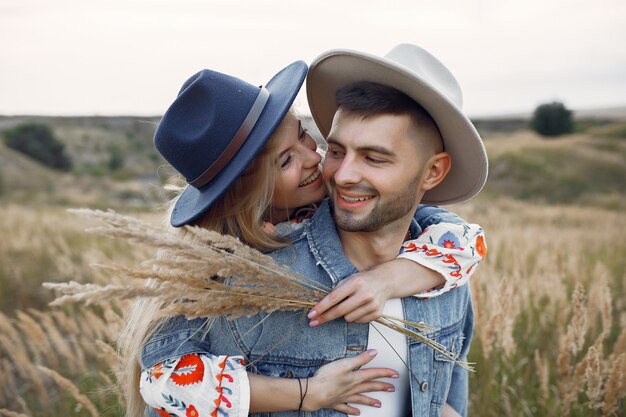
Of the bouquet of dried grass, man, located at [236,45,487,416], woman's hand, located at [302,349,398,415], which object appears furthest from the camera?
man, located at [236,45,487,416]

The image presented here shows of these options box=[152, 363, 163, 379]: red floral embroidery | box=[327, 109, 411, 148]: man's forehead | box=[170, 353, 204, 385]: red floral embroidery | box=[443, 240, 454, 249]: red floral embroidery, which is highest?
box=[327, 109, 411, 148]: man's forehead

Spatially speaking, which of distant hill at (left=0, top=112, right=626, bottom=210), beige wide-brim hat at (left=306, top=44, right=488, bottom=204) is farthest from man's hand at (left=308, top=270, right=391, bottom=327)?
distant hill at (left=0, top=112, right=626, bottom=210)

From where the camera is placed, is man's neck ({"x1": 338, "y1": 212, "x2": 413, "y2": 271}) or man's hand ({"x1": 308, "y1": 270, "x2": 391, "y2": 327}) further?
man's neck ({"x1": 338, "y1": 212, "x2": 413, "y2": 271})

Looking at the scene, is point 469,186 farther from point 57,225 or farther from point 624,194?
point 624,194

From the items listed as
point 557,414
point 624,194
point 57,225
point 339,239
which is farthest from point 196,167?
point 624,194

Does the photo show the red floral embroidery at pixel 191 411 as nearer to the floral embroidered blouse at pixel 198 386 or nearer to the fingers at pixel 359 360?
the floral embroidered blouse at pixel 198 386

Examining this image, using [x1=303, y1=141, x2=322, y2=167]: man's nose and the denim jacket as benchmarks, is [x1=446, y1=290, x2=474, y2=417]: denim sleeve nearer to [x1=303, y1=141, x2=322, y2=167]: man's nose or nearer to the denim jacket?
the denim jacket

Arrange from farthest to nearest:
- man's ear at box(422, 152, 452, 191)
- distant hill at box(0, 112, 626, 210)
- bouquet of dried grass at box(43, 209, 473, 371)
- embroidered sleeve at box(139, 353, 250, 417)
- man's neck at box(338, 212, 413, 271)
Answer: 1. distant hill at box(0, 112, 626, 210)
2. man's ear at box(422, 152, 452, 191)
3. man's neck at box(338, 212, 413, 271)
4. embroidered sleeve at box(139, 353, 250, 417)
5. bouquet of dried grass at box(43, 209, 473, 371)

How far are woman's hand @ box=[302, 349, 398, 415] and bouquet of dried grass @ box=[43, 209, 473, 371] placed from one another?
0.97 feet

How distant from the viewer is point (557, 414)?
11.3ft

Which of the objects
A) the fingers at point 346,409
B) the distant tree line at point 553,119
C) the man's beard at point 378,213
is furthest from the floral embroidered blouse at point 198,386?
the distant tree line at point 553,119

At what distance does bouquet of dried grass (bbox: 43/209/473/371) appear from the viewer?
1.58 metres

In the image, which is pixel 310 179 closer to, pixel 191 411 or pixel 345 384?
pixel 345 384

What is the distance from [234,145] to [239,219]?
290 millimetres
